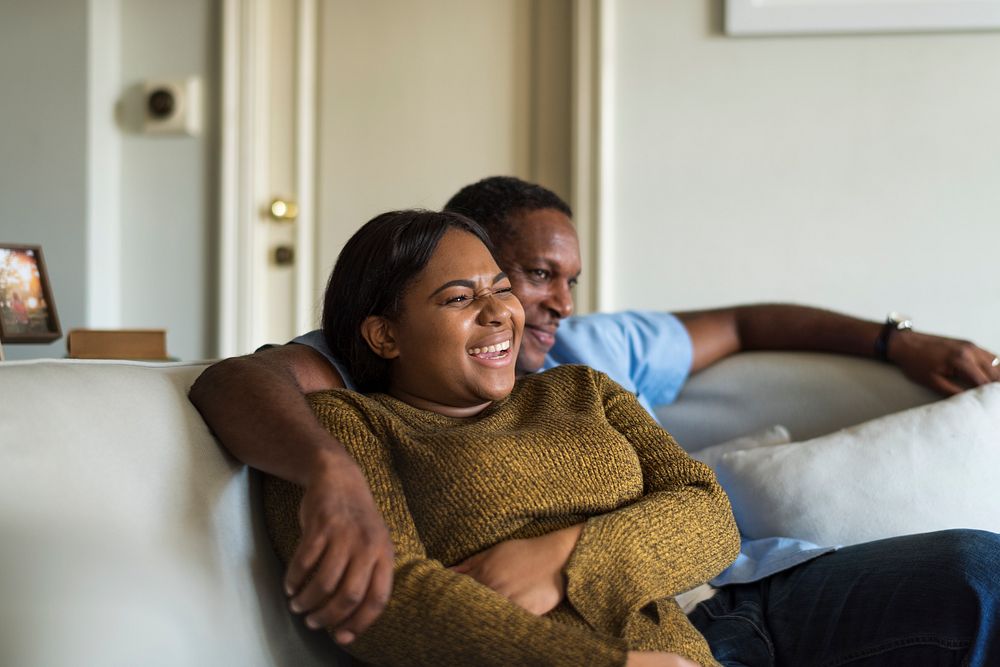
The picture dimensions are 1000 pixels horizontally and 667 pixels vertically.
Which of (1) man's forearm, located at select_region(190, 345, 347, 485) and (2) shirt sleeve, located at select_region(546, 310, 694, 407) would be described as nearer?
(1) man's forearm, located at select_region(190, 345, 347, 485)

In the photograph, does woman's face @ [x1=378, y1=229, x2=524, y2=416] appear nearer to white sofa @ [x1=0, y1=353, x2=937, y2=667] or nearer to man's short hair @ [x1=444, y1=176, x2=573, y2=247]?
white sofa @ [x1=0, y1=353, x2=937, y2=667]

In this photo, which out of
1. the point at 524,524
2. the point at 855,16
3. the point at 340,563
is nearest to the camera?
the point at 340,563

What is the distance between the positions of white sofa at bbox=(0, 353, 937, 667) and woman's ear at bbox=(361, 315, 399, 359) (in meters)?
0.23

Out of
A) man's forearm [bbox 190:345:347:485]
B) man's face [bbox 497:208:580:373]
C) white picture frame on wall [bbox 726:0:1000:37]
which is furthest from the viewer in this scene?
white picture frame on wall [bbox 726:0:1000:37]

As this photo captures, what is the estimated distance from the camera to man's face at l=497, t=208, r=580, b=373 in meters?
1.73

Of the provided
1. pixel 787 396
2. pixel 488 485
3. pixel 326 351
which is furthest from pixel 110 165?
pixel 488 485

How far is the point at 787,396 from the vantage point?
76.1 inches

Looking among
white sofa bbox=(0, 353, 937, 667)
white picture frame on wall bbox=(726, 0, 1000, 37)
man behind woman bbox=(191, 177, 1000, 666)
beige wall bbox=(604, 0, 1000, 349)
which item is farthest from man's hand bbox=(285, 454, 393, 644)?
white picture frame on wall bbox=(726, 0, 1000, 37)

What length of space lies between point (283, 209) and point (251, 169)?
144 mm

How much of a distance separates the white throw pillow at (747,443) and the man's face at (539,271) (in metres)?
0.35

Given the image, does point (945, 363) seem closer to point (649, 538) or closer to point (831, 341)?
point (831, 341)

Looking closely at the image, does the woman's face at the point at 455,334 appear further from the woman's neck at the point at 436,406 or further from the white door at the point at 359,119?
the white door at the point at 359,119

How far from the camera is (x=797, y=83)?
8.74 ft

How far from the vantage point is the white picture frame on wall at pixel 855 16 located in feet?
8.40
